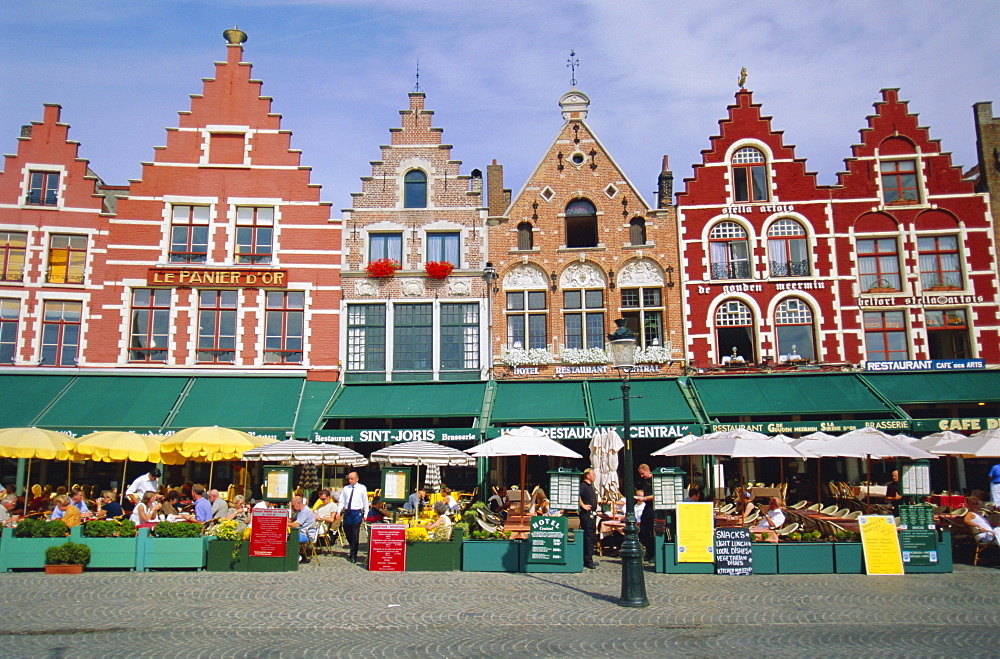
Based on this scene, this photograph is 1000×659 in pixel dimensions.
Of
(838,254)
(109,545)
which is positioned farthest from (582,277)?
(109,545)

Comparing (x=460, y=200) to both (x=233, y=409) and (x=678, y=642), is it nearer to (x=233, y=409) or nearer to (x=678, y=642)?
(x=233, y=409)

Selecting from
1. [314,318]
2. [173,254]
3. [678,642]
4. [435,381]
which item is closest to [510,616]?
[678,642]

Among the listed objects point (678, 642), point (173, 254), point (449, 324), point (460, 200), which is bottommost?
point (678, 642)

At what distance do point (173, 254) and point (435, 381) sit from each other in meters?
9.10

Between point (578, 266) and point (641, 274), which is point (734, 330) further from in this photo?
point (578, 266)

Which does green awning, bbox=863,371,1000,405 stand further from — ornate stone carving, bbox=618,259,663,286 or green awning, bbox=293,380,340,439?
green awning, bbox=293,380,340,439

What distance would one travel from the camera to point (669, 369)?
77.9 feet

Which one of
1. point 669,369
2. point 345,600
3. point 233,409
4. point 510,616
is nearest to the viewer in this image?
point 510,616

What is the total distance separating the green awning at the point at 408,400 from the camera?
2214 cm

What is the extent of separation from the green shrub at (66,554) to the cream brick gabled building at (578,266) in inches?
514

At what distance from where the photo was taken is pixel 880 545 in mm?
13211

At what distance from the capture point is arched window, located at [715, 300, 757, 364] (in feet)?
78.7

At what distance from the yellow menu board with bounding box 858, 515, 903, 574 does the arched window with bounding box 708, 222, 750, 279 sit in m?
12.0

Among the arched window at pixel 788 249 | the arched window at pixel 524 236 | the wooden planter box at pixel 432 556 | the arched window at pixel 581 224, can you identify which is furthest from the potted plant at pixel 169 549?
the arched window at pixel 788 249
